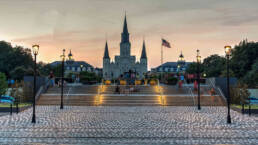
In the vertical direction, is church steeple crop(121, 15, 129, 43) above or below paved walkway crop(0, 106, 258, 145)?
above

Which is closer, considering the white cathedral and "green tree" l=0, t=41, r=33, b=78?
"green tree" l=0, t=41, r=33, b=78

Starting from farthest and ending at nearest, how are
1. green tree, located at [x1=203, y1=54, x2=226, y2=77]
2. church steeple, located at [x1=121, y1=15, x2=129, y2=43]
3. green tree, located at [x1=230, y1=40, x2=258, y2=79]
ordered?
church steeple, located at [x1=121, y1=15, x2=129, y2=43] < green tree, located at [x1=203, y1=54, x2=226, y2=77] < green tree, located at [x1=230, y1=40, x2=258, y2=79]

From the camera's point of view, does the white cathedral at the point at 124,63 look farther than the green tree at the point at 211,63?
Yes

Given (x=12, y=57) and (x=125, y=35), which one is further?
(x=125, y=35)

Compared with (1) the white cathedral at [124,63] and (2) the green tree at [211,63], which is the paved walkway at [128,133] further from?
(1) the white cathedral at [124,63]

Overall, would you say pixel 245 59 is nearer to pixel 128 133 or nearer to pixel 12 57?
pixel 128 133

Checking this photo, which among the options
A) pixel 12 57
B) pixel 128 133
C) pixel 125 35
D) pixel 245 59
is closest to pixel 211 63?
pixel 245 59

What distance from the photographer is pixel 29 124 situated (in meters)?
14.2

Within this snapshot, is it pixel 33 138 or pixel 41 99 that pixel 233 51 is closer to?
pixel 41 99

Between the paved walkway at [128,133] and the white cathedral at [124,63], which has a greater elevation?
the white cathedral at [124,63]

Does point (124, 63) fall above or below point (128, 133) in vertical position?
above

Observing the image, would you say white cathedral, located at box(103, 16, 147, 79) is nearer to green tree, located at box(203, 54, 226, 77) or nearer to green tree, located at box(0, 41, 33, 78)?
green tree, located at box(203, 54, 226, 77)

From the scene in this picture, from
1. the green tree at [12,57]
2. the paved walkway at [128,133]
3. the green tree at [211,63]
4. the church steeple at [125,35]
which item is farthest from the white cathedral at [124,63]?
the paved walkway at [128,133]

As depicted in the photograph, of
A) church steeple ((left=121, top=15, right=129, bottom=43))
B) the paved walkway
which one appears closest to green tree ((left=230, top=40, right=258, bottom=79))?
the paved walkway
